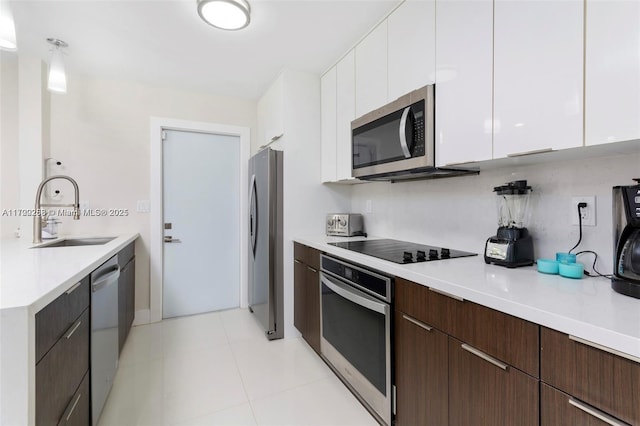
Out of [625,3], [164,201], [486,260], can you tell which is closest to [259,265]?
[164,201]

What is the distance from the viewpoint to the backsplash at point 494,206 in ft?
3.81

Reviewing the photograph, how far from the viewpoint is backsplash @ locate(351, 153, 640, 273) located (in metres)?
1.16

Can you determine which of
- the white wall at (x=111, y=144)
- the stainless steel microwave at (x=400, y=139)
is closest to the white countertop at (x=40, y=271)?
the white wall at (x=111, y=144)

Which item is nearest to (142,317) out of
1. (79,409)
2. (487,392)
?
(79,409)

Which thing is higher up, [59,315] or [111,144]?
[111,144]

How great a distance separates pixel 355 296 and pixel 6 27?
83.6 inches

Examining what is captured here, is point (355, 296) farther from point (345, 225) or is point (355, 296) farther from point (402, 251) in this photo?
point (345, 225)

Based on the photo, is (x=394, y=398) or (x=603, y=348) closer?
(x=603, y=348)

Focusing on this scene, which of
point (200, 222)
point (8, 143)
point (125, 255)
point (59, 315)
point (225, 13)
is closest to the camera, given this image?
point (59, 315)

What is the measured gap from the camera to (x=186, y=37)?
206cm

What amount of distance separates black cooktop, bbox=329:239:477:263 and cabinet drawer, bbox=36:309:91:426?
138 cm

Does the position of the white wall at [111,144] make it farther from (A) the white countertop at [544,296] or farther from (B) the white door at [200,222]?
(A) the white countertop at [544,296]

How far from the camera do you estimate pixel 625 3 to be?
0.86 m

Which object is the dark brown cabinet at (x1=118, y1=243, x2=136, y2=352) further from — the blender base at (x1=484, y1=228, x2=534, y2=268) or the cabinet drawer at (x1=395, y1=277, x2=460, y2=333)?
the blender base at (x1=484, y1=228, x2=534, y2=268)
